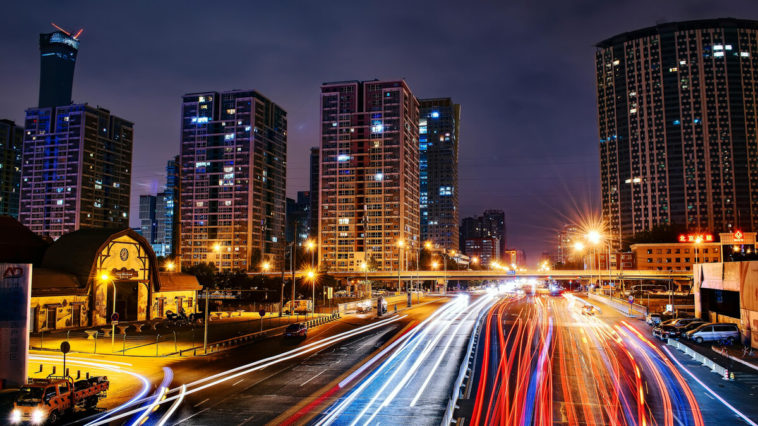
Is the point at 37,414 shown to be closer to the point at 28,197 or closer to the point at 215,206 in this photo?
the point at 215,206

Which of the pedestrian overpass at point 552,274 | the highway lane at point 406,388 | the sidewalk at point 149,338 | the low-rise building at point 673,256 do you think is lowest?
→ the sidewalk at point 149,338

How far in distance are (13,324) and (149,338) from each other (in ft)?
65.2

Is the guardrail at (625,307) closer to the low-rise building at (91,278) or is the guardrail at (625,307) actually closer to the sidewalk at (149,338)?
the sidewalk at (149,338)

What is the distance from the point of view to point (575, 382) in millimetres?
26344

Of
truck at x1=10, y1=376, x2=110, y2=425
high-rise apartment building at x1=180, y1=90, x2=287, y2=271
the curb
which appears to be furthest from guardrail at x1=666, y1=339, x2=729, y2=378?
high-rise apartment building at x1=180, y1=90, x2=287, y2=271

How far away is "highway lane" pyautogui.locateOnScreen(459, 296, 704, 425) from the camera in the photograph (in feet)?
66.8

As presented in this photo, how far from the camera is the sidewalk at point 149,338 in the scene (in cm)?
3853

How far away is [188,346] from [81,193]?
183 meters

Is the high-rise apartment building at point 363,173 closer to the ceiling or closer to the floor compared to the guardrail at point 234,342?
closer to the ceiling

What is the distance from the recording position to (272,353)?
36562mm

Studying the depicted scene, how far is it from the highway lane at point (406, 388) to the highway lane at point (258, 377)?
86.2 inches

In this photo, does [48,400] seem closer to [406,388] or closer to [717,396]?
[406,388]

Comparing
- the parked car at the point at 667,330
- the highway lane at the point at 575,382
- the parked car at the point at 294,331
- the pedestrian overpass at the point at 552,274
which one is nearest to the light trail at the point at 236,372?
the parked car at the point at 294,331

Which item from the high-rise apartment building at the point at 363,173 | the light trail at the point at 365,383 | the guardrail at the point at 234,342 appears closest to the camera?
the light trail at the point at 365,383
